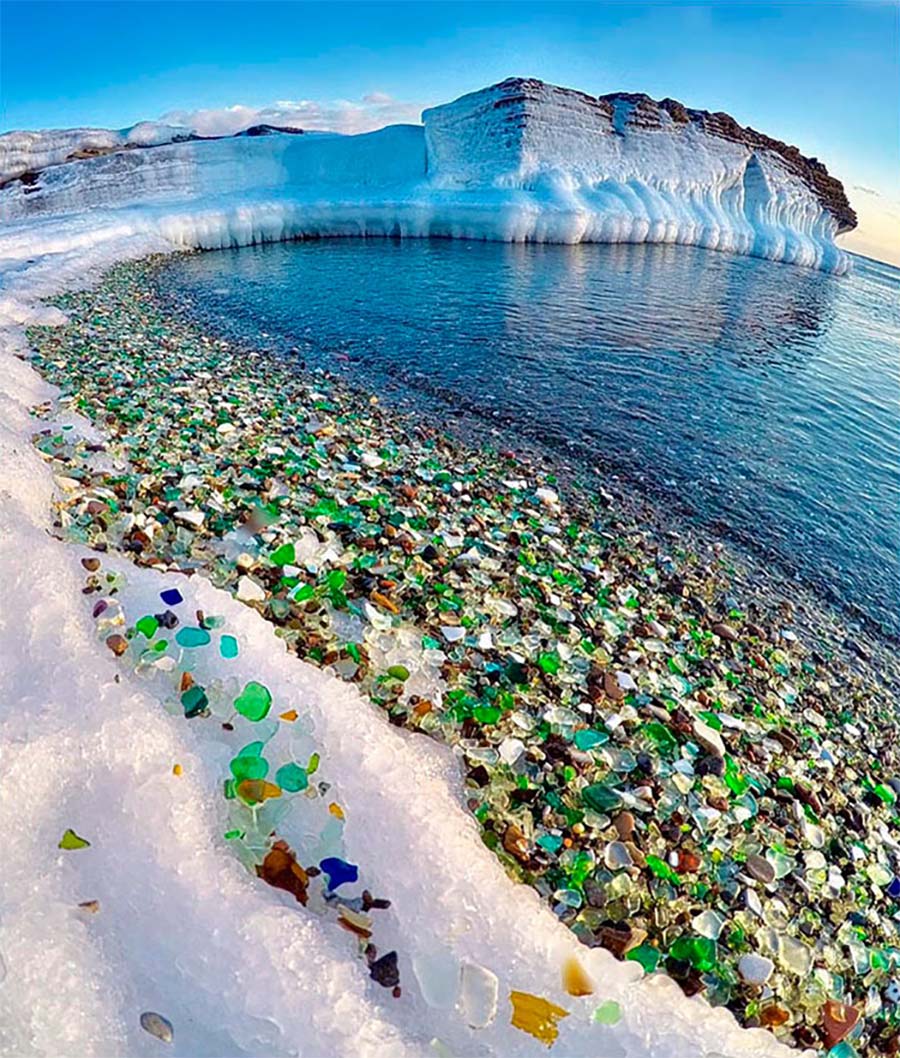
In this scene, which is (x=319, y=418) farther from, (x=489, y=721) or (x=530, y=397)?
(x=489, y=721)

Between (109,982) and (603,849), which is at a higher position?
(109,982)

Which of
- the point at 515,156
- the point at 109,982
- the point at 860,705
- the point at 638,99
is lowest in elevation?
the point at 860,705

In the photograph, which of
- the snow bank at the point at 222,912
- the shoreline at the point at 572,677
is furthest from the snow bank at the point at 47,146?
the snow bank at the point at 222,912

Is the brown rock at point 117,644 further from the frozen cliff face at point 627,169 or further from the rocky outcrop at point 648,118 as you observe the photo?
the rocky outcrop at point 648,118

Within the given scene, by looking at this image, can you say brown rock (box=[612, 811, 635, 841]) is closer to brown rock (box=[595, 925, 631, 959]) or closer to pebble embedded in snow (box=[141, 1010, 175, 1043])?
brown rock (box=[595, 925, 631, 959])

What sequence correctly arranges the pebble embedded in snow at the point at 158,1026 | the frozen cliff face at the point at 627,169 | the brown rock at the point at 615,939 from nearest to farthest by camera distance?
the pebble embedded in snow at the point at 158,1026
the brown rock at the point at 615,939
the frozen cliff face at the point at 627,169

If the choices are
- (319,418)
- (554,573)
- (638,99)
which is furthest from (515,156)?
(554,573)

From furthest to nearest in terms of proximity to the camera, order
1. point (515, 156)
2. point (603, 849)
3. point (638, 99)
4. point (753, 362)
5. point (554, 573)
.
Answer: point (638, 99) < point (515, 156) < point (753, 362) < point (554, 573) < point (603, 849)

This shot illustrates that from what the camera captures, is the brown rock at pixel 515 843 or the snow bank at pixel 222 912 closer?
the snow bank at pixel 222 912
